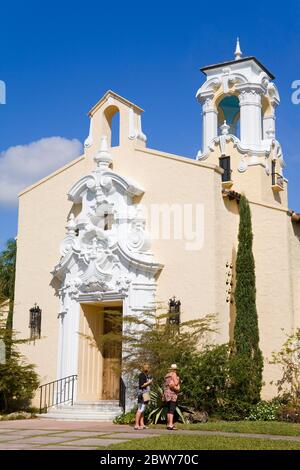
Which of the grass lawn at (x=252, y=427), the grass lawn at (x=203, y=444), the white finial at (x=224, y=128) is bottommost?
the grass lawn at (x=203, y=444)

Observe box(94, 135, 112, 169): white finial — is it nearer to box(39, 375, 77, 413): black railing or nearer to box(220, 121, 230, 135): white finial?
box(220, 121, 230, 135): white finial

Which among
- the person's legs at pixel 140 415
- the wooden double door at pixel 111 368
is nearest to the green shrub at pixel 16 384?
the wooden double door at pixel 111 368

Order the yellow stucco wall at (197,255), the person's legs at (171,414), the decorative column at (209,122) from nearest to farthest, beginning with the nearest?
the person's legs at (171,414)
the yellow stucco wall at (197,255)
the decorative column at (209,122)

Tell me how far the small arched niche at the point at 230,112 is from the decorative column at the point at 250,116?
2.09m

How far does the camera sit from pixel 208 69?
26.8m

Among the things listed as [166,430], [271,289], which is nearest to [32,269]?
[271,289]

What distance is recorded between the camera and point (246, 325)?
19.5 metres

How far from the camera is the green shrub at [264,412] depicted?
1789 centimetres

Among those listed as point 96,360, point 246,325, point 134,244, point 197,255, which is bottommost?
point 96,360

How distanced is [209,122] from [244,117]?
1.68 meters

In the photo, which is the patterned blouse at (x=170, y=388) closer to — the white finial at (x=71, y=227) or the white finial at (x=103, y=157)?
the white finial at (x=71, y=227)

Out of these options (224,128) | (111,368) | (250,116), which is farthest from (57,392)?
(250,116)

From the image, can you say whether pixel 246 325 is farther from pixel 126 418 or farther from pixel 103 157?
pixel 103 157

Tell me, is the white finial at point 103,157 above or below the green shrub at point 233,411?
above
